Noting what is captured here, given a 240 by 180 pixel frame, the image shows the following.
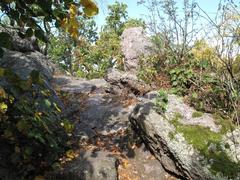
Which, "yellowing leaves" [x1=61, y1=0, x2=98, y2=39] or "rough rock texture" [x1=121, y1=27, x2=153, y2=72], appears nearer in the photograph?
"yellowing leaves" [x1=61, y1=0, x2=98, y2=39]

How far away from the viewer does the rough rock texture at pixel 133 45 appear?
45.5ft

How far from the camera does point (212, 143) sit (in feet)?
19.5

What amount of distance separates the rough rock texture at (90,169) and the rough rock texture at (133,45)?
7366 mm

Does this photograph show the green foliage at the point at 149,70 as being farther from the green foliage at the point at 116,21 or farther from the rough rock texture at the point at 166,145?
the green foliage at the point at 116,21

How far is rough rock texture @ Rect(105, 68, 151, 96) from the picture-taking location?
32.0 feet

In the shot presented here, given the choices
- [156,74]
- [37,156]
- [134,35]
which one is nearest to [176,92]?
[156,74]

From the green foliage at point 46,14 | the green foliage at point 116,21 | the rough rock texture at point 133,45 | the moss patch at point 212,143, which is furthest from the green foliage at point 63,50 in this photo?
the green foliage at point 46,14

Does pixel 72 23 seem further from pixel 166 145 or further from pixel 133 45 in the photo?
pixel 133 45

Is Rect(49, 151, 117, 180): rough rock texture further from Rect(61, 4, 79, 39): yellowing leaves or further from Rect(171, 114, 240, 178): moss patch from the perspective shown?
Rect(61, 4, 79, 39): yellowing leaves

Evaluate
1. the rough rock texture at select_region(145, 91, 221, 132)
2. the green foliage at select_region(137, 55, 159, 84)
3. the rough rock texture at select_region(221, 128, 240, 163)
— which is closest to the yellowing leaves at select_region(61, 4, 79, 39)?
the rough rock texture at select_region(221, 128, 240, 163)

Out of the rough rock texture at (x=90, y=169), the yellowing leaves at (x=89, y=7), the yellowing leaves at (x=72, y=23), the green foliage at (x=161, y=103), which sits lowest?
the rough rock texture at (x=90, y=169)

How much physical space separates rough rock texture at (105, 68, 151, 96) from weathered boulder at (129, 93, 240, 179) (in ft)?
8.74

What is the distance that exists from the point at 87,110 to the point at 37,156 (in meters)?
2.96

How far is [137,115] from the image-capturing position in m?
6.91
